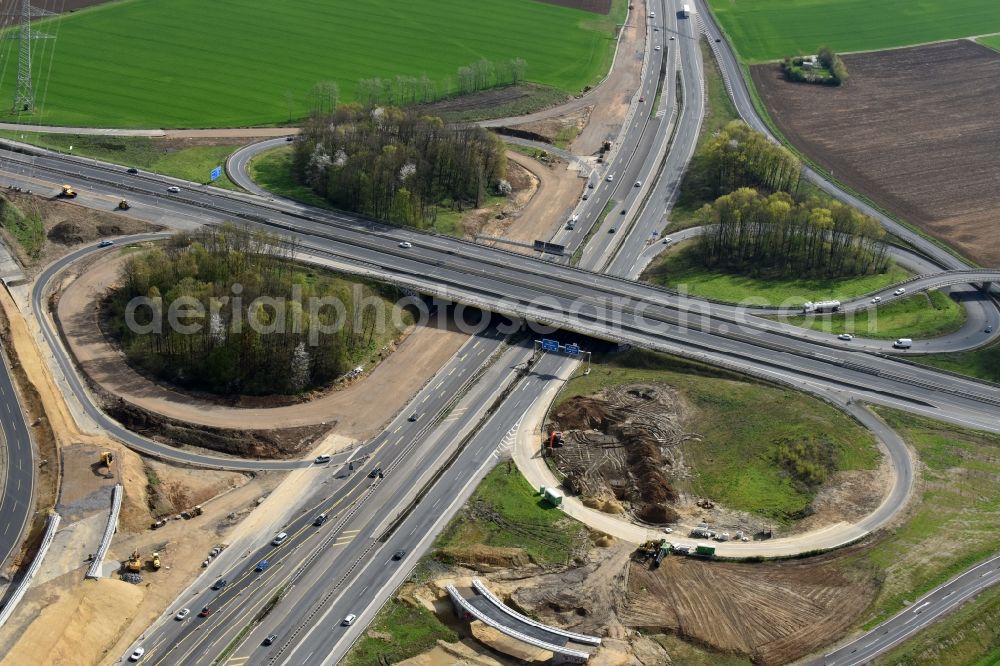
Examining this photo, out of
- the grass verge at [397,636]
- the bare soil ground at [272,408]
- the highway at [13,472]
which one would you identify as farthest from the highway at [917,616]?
the highway at [13,472]

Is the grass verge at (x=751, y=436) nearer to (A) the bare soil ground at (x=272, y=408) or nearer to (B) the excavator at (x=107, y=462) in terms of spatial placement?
(A) the bare soil ground at (x=272, y=408)

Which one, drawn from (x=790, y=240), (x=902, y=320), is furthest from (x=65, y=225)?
(x=902, y=320)

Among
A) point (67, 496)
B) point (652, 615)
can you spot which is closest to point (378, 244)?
point (67, 496)

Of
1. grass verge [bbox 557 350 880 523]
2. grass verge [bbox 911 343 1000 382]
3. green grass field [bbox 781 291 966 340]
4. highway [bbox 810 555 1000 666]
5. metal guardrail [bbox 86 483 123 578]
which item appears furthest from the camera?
green grass field [bbox 781 291 966 340]

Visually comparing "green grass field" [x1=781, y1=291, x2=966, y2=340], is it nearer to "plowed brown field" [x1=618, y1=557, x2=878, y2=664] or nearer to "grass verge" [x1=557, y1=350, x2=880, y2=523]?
"grass verge" [x1=557, y1=350, x2=880, y2=523]

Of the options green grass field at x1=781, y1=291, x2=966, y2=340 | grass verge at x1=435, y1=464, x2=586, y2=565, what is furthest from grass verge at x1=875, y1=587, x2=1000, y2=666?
green grass field at x1=781, y1=291, x2=966, y2=340

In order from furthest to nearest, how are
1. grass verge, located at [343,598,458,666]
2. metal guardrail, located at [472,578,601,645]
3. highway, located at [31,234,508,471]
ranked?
1. highway, located at [31,234,508,471]
2. metal guardrail, located at [472,578,601,645]
3. grass verge, located at [343,598,458,666]

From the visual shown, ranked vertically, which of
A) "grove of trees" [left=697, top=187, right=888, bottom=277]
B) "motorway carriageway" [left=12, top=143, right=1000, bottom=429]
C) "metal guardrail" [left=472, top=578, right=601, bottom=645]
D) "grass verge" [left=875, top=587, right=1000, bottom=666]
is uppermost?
"grove of trees" [left=697, top=187, right=888, bottom=277]

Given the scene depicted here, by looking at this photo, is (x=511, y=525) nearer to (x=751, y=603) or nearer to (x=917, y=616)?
(x=751, y=603)
